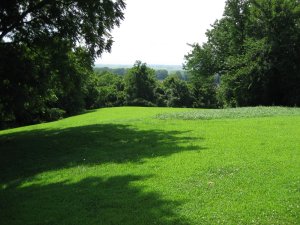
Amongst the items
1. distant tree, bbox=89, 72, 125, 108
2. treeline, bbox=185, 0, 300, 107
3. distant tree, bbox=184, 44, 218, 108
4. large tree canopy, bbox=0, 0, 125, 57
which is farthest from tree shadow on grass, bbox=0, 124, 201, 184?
distant tree, bbox=89, 72, 125, 108

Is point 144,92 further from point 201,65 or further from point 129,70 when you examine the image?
point 201,65

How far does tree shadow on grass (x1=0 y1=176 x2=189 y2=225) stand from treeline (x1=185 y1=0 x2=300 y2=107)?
3224 centimetres

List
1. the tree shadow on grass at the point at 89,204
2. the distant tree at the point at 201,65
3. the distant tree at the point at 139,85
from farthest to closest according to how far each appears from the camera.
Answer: the distant tree at the point at 139,85 < the distant tree at the point at 201,65 < the tree shadow on grass at the point at 89,204

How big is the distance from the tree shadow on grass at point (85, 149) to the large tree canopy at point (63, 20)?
5.24 m

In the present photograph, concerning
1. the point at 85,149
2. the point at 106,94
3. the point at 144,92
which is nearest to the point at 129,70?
the point at 144,92

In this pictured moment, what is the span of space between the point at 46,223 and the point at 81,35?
13.8 meters

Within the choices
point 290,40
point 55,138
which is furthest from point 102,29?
point 290,40

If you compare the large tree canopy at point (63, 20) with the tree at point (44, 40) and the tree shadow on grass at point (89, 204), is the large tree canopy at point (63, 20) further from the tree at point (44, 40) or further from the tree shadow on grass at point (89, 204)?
the tree shadow on grass at point (89, 204)

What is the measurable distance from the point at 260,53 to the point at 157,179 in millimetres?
32684

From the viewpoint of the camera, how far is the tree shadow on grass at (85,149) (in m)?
12.9

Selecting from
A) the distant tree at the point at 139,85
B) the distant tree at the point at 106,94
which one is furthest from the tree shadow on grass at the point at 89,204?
the distant tree at the point at 139,85

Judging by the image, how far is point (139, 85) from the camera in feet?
258

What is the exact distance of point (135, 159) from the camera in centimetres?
1263

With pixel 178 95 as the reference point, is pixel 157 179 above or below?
above
